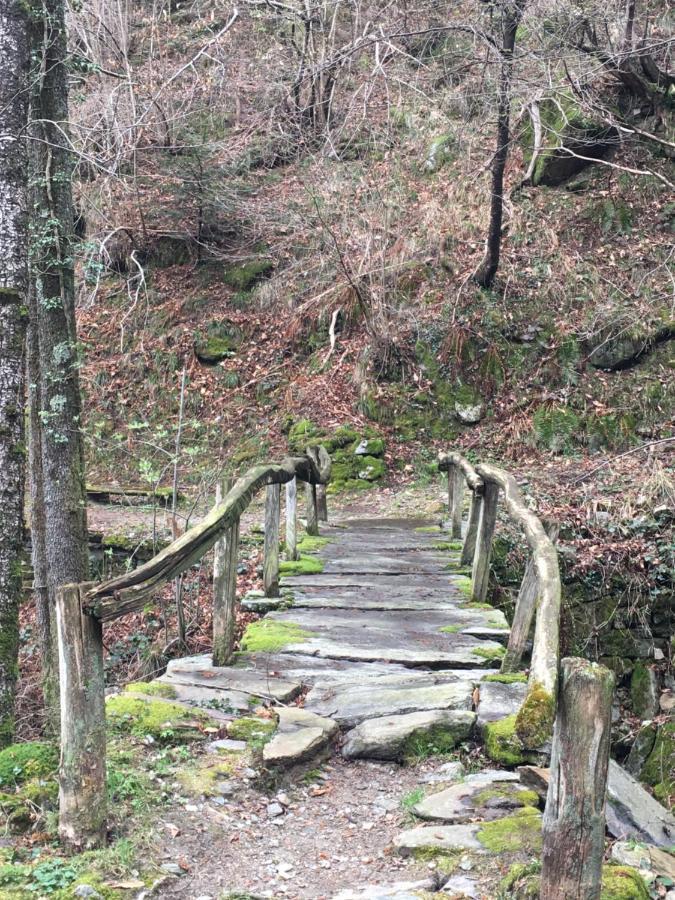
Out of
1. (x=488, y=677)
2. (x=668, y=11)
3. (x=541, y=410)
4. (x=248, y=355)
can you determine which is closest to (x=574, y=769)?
(x=488, y=677)

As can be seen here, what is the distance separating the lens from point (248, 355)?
15258 millimetres

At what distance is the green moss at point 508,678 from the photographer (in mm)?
4523

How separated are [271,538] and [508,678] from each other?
2.41m

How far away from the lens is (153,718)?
4.04 m

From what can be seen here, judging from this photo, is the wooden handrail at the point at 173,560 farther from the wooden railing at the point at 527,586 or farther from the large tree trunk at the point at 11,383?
the wooden railing at the point at 527,586

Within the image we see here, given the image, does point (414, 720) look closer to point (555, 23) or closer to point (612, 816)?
point (612, 816)

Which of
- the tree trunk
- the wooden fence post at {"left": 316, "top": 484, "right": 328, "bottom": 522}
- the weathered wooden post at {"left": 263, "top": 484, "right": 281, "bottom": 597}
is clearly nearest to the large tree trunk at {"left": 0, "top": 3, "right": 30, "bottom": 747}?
the weathered wooden post at {"left": 263, "top": 484, "right": 281, "bottom": 597}

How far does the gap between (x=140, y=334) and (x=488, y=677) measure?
44.8ft

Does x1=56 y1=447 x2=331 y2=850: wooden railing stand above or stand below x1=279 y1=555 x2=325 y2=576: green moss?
above

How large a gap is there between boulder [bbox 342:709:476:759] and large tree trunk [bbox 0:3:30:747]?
232 centimetres

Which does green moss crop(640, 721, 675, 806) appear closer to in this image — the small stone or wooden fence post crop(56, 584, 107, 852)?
the small stone

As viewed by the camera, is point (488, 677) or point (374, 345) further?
point (374, 345)

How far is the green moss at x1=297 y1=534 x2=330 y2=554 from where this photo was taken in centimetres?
845

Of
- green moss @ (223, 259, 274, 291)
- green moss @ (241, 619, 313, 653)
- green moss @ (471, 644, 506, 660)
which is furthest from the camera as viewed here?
green moss @ (223, 259, 274, 291)
